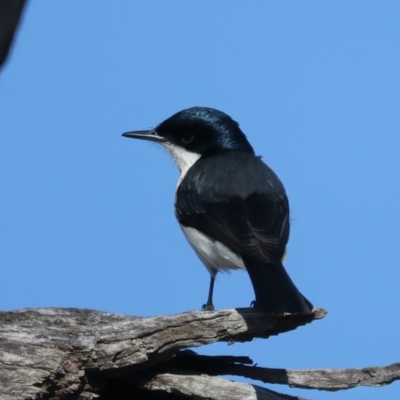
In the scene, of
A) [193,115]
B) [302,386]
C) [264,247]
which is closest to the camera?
[302,386]

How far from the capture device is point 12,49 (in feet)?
3.10

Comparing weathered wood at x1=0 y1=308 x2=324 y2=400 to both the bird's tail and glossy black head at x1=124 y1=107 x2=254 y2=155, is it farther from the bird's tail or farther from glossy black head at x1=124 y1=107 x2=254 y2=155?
glossy black head at x1=124 y1=107 x2=254 y2=155

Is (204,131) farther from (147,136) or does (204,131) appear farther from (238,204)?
(238,204)

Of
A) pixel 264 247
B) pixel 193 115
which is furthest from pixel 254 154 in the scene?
pixel 264 247

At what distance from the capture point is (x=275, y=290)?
18.3 ft

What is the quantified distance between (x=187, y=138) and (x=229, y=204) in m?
1.97

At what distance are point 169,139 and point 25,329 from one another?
4.44 meters

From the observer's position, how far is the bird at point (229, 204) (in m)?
5.98

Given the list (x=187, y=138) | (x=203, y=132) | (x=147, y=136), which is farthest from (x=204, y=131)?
(x=147, y=136)

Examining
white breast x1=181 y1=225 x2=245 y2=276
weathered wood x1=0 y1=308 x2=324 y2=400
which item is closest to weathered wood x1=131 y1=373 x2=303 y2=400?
weathered wood x1=0 y1=308 x2=324 y2=400

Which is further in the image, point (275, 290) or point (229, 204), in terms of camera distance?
point (229, 204)

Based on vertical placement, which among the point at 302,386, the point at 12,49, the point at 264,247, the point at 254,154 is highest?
the point at 254,154

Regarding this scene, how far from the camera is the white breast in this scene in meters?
6.83

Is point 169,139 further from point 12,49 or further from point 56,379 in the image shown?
point 12,49
